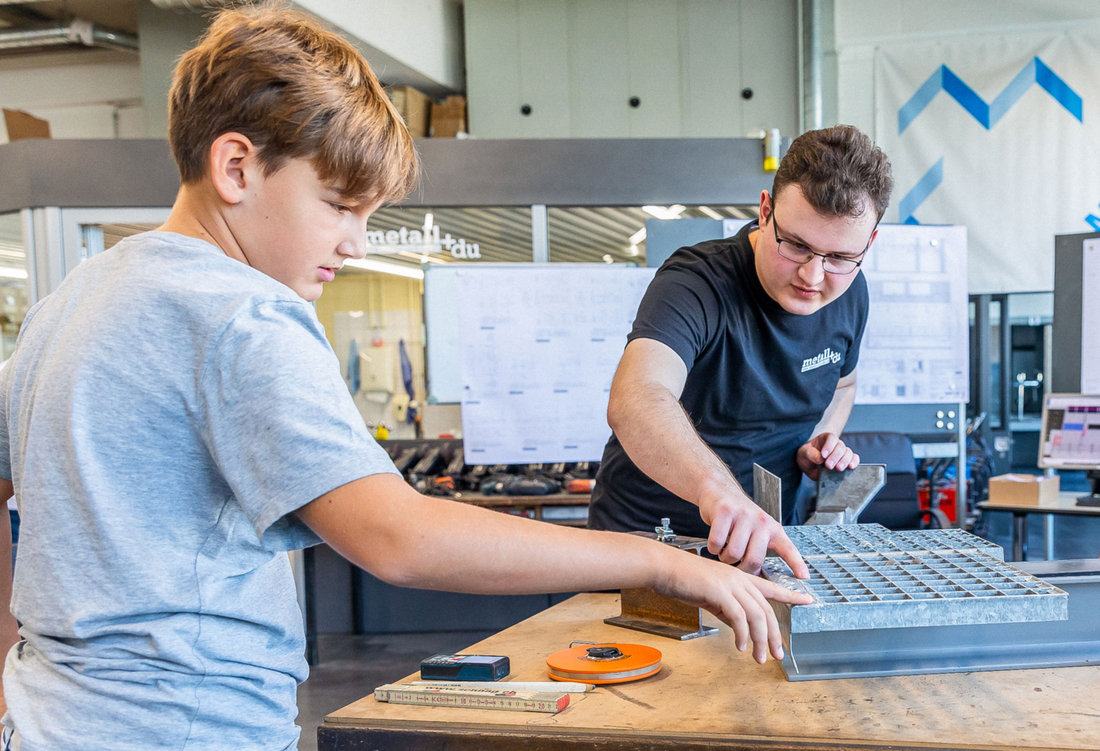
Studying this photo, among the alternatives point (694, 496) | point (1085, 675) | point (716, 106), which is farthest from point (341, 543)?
point (716, 106)

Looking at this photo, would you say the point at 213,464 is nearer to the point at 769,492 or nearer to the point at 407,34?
the point at 769,492

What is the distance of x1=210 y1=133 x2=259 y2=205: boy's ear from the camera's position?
692 millimetres

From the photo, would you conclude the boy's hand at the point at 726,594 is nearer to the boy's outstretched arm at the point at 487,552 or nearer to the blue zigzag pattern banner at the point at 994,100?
the boy's outstretched arm at the point at 487,552

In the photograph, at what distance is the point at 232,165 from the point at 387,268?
357 cm

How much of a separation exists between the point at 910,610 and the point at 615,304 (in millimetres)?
3036

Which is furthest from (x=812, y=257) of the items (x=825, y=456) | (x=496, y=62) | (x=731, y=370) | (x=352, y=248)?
(x=496, y=62)

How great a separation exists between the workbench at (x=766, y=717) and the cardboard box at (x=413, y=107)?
3939 millimetres

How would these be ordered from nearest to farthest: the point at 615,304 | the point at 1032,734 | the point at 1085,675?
the point at 1032,734 → the point at 1085,675 → the point at 615,304

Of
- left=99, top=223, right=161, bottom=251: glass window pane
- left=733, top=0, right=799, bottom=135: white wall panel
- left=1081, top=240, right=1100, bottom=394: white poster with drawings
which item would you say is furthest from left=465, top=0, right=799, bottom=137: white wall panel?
left=99, top=223, right=161, bottom=251: glass window pane

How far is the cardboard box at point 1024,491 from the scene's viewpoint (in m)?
3.44

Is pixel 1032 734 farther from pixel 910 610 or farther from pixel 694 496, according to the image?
pixel 694 496

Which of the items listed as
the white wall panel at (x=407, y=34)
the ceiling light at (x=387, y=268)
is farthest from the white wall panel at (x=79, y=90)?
the ceiling light at (x=387, y=268)

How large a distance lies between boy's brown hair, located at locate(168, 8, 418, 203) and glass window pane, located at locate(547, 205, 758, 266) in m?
3.29

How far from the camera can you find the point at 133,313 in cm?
66
